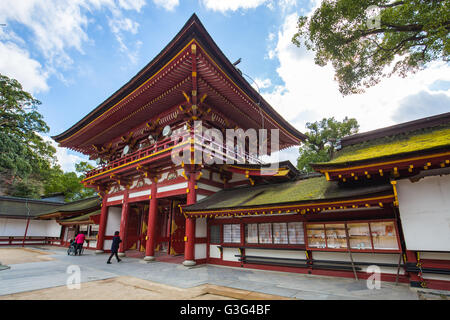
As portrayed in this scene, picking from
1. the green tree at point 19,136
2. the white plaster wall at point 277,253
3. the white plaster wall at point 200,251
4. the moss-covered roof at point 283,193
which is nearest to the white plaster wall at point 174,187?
the moss-covered roof at point 283,193

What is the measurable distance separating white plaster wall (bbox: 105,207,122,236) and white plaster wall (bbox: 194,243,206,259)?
9041 mm

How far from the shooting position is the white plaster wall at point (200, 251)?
10000mm

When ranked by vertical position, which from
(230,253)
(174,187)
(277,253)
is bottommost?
(230,253)

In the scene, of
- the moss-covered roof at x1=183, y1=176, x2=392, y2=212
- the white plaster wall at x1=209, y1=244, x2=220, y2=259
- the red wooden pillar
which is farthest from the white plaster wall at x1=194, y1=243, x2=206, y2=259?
the red wooden pillar

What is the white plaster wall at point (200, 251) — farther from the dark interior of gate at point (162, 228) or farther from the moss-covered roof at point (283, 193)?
the dark interior of gate at point (162, 228)

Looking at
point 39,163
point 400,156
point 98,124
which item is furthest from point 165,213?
point 39,163

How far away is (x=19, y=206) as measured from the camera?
23344mm

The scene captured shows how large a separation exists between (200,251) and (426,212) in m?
8.39

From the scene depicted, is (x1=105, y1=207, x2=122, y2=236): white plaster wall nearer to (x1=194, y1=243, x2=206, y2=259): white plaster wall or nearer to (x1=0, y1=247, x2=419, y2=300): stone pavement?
(x1=0, y1=247, x2=419, y2=300): stone pavement

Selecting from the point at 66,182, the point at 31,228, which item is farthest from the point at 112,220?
the point at 66,182

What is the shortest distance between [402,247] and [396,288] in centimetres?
120

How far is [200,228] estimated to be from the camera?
10539mm

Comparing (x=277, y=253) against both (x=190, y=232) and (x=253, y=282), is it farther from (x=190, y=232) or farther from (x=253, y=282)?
(x=190, y=232)
